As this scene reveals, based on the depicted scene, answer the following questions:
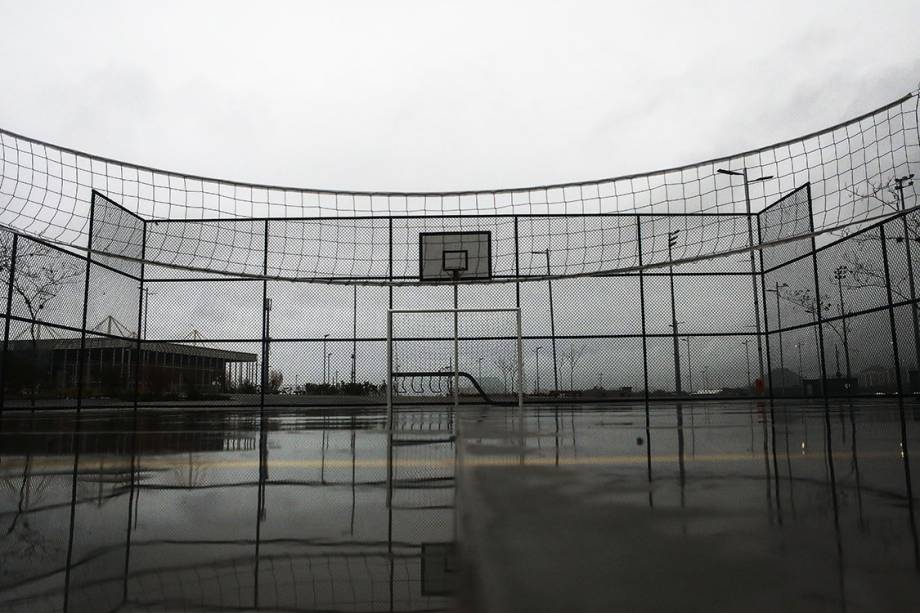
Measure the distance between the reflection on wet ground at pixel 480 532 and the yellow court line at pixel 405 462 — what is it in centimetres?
3

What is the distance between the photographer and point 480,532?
104 cm

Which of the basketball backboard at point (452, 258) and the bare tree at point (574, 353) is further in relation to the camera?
the bare tree at point (574, 353)

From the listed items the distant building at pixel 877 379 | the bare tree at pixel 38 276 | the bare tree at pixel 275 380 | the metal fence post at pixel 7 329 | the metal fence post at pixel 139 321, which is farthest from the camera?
the bare tree at pixel 275 380

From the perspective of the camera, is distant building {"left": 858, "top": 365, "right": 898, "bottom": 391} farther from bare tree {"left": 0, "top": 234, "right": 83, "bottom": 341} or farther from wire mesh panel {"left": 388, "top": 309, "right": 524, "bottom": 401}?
bare tree {"left": 0, "top": 234, "right": 83, "bottom": 341}

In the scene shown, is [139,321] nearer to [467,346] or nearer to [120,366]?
[120,366]

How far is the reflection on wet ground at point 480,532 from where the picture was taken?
0.81m

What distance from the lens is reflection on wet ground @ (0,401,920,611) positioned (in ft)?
2.66

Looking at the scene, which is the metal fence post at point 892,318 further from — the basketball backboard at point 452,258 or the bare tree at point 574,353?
the basketball backboard at point 452,258

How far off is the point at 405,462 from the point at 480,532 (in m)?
2.02

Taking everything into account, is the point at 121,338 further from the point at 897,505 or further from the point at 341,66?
the point at 897,505

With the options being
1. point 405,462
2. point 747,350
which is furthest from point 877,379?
point 405,462

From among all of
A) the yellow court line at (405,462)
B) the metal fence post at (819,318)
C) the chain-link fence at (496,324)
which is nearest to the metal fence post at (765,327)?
the chain-link fence at (496,324)

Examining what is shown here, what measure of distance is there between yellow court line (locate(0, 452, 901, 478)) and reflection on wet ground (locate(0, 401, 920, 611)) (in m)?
0.03

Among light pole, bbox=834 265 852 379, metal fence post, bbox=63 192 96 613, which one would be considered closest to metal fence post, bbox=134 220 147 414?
metal fence post, bbox=63 192 96 613
